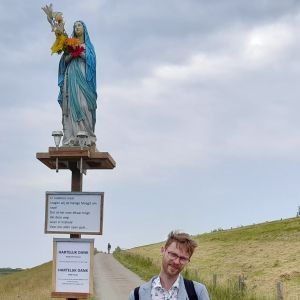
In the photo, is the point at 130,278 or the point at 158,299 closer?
the point at 158,299

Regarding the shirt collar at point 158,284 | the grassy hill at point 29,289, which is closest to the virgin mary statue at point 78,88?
the grassy hill at point 29,289

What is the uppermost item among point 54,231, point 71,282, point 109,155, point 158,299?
point 109,155

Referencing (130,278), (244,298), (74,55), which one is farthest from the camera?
(130,278)

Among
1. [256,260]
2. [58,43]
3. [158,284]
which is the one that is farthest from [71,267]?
[256,260]

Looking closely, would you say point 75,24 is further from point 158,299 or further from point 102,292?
point 102,292

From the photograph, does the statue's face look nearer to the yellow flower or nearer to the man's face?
the yellow flower

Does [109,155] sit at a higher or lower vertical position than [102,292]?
higher

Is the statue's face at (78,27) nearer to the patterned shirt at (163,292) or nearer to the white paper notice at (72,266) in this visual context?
the white paper notice at (72,266)

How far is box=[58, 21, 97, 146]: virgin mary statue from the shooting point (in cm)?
1068

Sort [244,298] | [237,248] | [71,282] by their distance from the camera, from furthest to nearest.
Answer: [237,248] < [244,298] < [71,282]

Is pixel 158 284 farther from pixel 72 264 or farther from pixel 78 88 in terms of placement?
pixel 78 88

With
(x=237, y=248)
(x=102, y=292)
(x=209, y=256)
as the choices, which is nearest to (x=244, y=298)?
(x=102, y=292)

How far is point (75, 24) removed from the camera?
1092cm

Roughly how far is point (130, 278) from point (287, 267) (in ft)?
27.7
